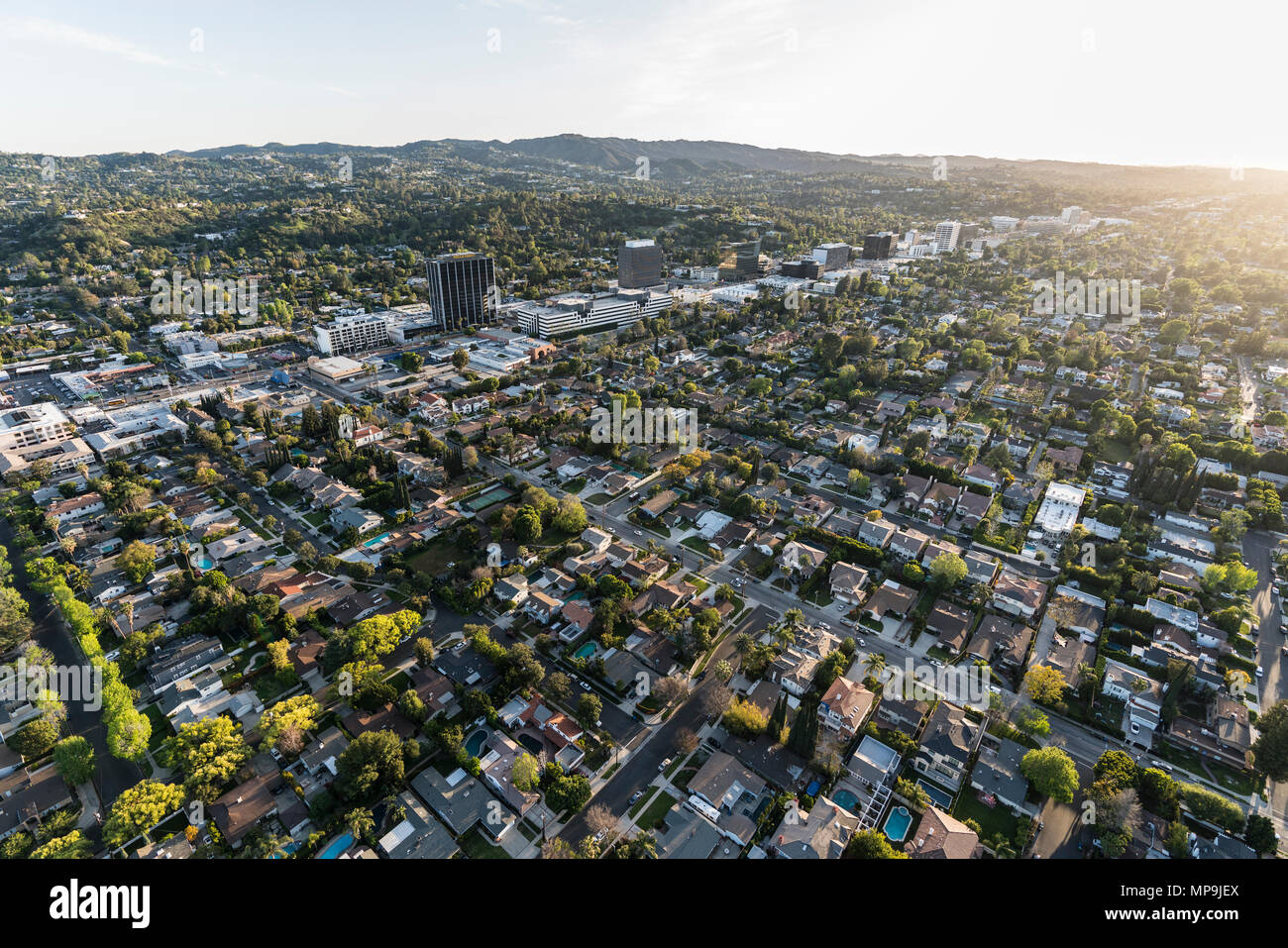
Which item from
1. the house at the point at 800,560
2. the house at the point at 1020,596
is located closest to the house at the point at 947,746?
the house at the point at 1020,596

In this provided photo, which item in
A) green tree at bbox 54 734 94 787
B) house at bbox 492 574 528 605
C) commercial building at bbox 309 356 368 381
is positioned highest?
commercial building at bbox 309 356 368 381

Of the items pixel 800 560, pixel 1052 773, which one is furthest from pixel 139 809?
pixel 1052 773

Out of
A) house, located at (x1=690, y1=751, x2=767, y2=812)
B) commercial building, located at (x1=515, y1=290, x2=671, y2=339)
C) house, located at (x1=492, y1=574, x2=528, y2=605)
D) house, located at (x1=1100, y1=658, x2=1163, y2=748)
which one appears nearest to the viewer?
house, located at (x1=690, y1=751, x2=767, y2=812)

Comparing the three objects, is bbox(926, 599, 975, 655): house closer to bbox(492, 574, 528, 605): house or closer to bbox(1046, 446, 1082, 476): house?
bbox(1046, 446, 1082, 476): house

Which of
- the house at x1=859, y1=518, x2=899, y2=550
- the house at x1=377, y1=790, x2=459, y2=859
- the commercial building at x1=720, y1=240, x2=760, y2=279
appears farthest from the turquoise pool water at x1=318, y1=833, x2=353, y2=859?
the commercial building at x1=720, y1=240, x2=760, y2=279

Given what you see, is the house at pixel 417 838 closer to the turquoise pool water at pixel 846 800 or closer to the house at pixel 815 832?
the house at pixel 815 832

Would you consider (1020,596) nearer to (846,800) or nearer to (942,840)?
(942,840)
